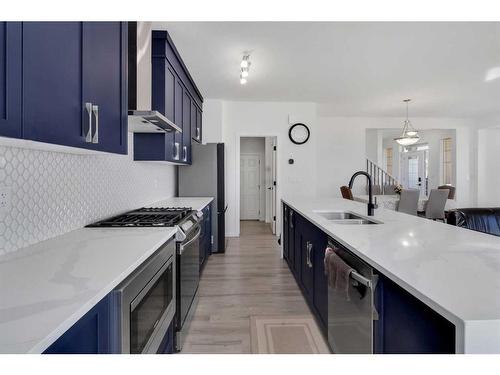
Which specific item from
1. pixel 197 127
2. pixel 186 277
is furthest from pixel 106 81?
pixel 197 127

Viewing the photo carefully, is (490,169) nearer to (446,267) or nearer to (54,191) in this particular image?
(446,267)

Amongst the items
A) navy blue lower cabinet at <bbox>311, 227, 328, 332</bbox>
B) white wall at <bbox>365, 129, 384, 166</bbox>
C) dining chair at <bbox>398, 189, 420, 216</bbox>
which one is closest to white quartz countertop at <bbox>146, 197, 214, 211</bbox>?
navy blue lower cabinet at <bbox>311, 227, 328, 332</bbox>

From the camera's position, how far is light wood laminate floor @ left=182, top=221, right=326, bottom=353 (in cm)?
215

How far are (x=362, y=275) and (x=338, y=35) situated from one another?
8.06 feet

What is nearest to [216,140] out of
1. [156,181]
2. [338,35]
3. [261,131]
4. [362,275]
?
[261,131]

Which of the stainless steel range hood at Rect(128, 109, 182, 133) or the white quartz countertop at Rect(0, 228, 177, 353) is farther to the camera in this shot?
the stainless steel range hood at Rect(128, 109, 182, 133)

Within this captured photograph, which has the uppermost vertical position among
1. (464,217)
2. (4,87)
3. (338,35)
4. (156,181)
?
(338,35)

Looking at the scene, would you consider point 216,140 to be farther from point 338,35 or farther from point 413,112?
point 413,112

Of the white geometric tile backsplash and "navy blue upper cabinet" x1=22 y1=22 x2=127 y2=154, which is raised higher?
"navy blue upper cabinet" x1=22 y1=22 x2=127 y2=154

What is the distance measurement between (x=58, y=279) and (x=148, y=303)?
47 centimetres

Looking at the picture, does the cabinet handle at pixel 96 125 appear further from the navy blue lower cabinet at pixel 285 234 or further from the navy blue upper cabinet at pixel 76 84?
the navy blue lower cabinet at pixel 285 234

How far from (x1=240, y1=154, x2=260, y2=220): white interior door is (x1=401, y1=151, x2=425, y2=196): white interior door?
5.48 meters

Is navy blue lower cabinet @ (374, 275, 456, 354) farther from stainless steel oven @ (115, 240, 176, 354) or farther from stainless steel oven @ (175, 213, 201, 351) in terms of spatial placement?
stainless steel oven @ (175, 213, 201, 351)

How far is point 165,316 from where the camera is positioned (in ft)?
5.42
